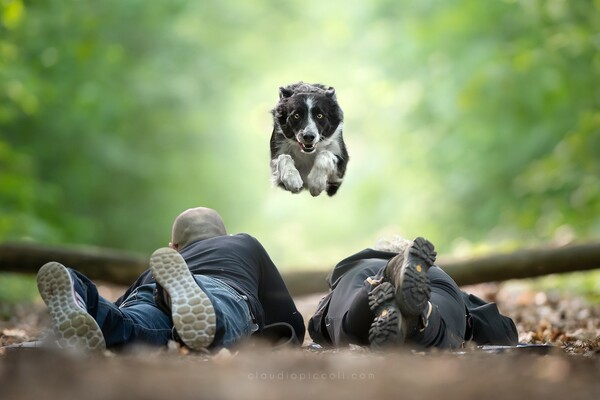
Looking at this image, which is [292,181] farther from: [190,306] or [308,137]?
[190,306]

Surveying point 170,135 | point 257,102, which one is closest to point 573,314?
point 170,135

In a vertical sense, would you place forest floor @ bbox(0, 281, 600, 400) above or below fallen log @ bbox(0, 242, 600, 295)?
below

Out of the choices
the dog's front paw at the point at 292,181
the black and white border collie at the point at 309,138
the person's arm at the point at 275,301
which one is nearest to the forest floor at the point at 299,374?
the person's arm at the point at 275,301

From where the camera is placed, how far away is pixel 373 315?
14.9 feet

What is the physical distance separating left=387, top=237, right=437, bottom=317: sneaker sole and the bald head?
1.65 meters

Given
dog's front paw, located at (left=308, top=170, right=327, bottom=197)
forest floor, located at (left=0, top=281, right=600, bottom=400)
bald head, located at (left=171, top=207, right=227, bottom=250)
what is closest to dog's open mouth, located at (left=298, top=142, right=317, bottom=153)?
dog's front paw, located at (left=308, top=170, right=327, bottom=197)

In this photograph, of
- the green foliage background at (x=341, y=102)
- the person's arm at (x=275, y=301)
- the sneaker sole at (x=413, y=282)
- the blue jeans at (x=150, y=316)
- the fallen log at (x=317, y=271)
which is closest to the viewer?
the sneaker sole at (x=413, y=282)

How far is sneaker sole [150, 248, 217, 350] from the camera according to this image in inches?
172

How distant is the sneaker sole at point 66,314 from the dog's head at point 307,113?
1.63m

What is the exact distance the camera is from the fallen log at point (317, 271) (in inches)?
318

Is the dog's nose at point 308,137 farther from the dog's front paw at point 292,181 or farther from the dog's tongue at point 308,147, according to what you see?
the dog's front paw at point 292,181

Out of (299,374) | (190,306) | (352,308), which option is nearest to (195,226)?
(190,306)

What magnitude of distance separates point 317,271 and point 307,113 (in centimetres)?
373

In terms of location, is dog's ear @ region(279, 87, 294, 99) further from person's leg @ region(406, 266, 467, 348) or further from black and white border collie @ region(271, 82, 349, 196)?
person's leg @ region(406, 266, 467, 348)
